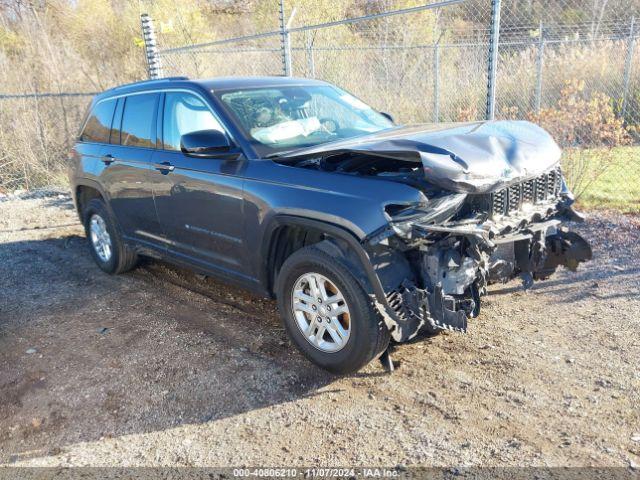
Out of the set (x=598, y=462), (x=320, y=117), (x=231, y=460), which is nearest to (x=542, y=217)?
(x=598, y=462)

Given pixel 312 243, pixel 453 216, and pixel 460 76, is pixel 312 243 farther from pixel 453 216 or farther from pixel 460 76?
pixel 460 76

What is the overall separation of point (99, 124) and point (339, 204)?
3.53 meters

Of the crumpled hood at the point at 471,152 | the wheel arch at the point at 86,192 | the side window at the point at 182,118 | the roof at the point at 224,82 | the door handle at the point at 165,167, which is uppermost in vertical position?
the roof at the point at 224,82

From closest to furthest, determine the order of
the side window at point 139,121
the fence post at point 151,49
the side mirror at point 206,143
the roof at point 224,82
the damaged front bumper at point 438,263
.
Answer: the damaged front bumper at point 438,263 → the side mirror at point 206,143 → the roof at point 224,82 → the side window at point 139,121 → the fence post at point 151,49

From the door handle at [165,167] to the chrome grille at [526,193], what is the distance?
2.51m

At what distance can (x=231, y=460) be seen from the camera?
9.36ft

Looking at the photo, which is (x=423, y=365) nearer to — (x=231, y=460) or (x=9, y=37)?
(x=231, y=460)

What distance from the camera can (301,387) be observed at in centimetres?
348

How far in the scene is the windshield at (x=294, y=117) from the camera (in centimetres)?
407

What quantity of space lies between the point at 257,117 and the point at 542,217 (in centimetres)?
216

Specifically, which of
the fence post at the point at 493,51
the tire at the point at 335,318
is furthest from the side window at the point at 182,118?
the fence post at the point at 493,51

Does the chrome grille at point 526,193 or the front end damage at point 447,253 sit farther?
the chrome grille at point 526,193

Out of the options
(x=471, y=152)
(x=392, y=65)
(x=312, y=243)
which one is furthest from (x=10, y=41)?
(x=471, y=152)

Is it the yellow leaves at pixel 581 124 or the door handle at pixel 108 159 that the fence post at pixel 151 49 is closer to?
the door handle at pixel 108 159
